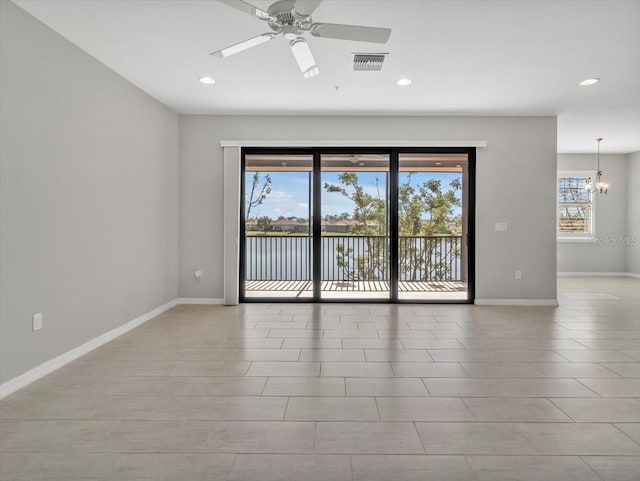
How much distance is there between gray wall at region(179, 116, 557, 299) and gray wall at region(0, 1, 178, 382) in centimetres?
75

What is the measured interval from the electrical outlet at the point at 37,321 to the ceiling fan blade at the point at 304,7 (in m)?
2.89

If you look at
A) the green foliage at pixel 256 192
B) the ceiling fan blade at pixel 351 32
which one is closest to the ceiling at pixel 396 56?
the ceiling fan blade at pixel 351 32

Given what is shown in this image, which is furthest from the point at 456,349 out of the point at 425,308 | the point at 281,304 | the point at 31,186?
the point at 31,186

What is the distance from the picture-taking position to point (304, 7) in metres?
2.28

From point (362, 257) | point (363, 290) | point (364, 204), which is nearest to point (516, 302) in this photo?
point (363, 290)

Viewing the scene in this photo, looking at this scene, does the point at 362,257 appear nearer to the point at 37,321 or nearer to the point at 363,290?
the point at 363,290

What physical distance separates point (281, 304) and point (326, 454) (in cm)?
365

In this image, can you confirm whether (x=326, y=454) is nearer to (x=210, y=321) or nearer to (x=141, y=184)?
(x=210, y=321)

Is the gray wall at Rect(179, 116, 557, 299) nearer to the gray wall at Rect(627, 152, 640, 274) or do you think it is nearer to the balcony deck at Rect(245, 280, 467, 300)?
the balcony deck at Rect(245, 280, 467, 300)

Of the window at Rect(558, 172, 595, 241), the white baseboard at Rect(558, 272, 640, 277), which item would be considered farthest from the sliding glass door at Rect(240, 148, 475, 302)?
the window at Rect(558, 172, 595, 241)

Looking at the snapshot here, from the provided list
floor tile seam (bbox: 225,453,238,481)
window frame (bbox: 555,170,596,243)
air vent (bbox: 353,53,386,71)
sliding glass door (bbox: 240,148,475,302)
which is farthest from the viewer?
window frame (bbox: 555,170,596,243)

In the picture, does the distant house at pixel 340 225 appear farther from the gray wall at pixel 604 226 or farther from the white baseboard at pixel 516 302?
the gray wall at pixel 604 226

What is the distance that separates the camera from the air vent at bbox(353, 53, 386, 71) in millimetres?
3430

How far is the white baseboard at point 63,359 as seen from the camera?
2641 millimetres
